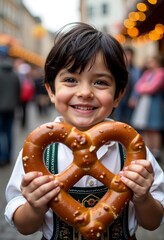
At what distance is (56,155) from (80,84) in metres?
0.31

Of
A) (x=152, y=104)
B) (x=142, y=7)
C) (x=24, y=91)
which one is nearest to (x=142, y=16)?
(x=142, y=7)

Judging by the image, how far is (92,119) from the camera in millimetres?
1624

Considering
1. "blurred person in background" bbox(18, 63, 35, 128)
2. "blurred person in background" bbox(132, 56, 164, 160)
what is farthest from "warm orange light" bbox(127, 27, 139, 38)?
"blurred person in background" bbox(132, 56, 164, 160)

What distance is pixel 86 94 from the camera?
61.2 inches

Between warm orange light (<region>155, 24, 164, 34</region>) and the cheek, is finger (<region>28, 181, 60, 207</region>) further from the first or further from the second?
warm orange light (<region>155, 24, 164, 34</region>)

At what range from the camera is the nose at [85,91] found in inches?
61.3

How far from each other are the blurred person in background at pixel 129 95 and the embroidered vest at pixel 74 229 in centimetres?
480

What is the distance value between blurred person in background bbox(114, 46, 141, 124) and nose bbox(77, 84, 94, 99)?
4.79m

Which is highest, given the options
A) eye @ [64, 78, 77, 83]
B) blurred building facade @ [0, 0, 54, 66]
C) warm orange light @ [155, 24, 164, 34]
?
eye @ [64, 78, 77, 83]

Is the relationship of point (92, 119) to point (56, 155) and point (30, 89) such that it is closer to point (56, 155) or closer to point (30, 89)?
point (56, 155)

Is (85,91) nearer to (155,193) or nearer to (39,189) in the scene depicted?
(39,189)

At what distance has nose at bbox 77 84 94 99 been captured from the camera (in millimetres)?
1557

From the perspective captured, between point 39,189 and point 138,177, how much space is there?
0.35 m

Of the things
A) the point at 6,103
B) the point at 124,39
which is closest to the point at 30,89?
the point at 124,39
